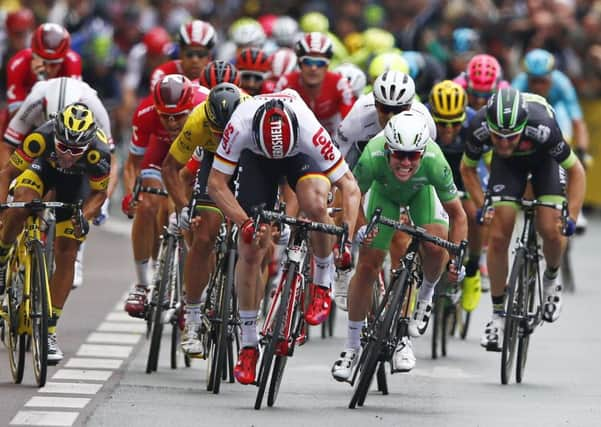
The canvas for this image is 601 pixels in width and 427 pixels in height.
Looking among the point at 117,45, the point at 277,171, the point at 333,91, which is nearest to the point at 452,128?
the point at 333,91

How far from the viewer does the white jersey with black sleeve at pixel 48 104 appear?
44.2 feet

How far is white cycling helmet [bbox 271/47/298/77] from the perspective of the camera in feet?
57.7

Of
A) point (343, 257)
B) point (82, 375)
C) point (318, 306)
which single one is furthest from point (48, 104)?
point (343, 257)

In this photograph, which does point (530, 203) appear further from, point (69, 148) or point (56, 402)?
point (56, 402)

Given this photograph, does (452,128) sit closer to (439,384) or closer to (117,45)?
(439,384)

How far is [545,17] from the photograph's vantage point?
23.5 metres

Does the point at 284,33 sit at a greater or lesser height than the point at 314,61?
greater

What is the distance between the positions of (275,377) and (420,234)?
124 centimetres

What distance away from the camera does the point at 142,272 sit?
45.6 feet

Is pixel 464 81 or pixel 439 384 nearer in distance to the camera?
pixel 439 384

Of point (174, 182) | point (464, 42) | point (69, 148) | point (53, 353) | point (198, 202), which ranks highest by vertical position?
point (464, 42)

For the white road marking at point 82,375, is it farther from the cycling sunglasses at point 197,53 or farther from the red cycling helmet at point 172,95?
the cycling sunglasses at point 197,53

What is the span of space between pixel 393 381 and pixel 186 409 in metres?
2.15

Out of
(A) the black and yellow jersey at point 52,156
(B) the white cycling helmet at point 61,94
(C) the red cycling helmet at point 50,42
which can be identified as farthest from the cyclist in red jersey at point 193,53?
(A) the black and yellow jersey at point 52,156
